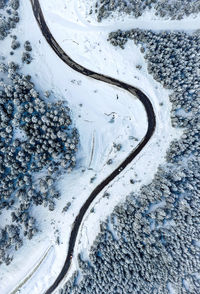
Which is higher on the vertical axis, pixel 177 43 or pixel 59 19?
pixel 177 43

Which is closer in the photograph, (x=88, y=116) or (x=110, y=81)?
(x=88, y=116)

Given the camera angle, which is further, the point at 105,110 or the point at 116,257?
the point at 105,110

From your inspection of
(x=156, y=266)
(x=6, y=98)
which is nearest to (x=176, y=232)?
(x=156, y=266)

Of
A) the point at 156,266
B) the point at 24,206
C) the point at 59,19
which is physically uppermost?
the point at 59,19

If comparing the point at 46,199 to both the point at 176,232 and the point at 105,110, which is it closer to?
the point at 105,110

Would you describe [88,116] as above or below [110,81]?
below

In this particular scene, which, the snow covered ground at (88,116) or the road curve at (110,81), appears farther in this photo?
the road curve at (110,81)

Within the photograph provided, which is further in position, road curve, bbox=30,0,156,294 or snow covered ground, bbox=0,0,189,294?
road curve, bbox=30,0,156,294
